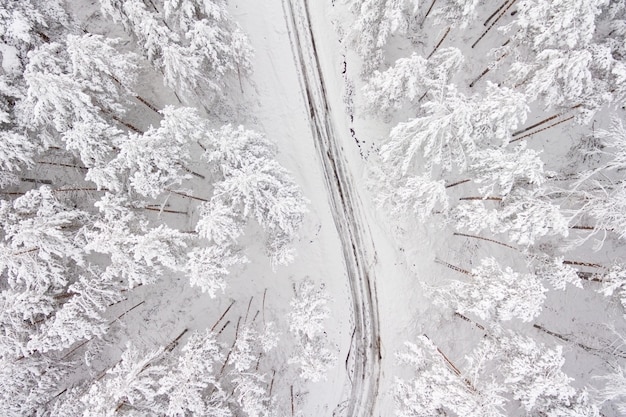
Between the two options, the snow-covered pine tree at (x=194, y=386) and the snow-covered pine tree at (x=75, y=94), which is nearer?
the snow-covered pine tree at (x=75, y=94)

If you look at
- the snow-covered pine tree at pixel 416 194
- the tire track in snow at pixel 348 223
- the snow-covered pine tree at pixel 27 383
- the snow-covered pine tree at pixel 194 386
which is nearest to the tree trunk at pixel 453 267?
the tire track in snow at pixel 348 223

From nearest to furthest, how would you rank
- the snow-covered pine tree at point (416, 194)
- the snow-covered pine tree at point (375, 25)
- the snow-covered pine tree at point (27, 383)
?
the snow-covered pine tree at point (416, 194)
the snow-covered pine tree at point (27, 383)
the snow-covered pine tree at point (375, 25)

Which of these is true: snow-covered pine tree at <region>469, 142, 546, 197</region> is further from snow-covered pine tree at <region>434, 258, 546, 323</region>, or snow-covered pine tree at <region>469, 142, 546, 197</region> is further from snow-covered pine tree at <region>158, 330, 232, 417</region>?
snow-covered pine tree at <region>158, 330, 232, 417</region>

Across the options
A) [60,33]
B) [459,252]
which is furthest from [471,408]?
[60,33]

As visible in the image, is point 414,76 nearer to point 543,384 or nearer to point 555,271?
point 555,271

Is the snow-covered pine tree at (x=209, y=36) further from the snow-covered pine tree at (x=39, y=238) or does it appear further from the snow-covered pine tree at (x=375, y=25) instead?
the snow-covered pine tree at (x=39, y=238)

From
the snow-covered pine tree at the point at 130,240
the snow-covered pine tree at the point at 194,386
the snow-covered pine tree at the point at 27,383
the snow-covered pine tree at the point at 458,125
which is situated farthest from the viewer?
the snow-covered pine tree at the point at 27,383
